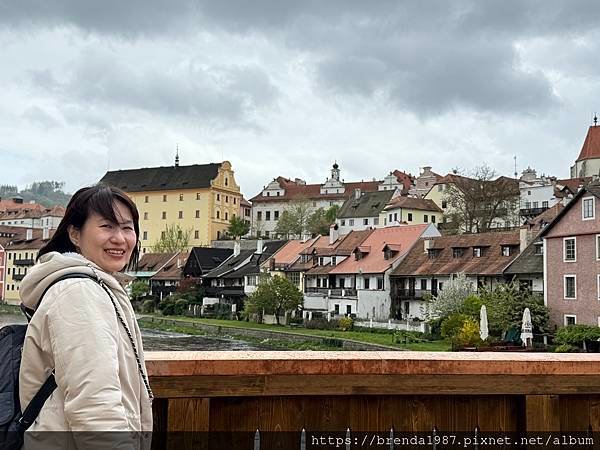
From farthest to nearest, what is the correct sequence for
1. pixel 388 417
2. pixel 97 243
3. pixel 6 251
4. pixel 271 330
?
pixel 6 251 → pixel 271 330 → pixel 388 417 → pixel 97 243

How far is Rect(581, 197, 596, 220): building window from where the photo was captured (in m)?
32.2

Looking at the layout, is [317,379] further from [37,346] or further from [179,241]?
[179,241]

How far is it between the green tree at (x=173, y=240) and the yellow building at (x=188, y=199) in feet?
3.64

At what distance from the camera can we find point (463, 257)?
1629 inches

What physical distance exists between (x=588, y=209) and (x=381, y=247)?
17.6 m

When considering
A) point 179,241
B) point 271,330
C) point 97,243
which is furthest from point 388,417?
point 179,241

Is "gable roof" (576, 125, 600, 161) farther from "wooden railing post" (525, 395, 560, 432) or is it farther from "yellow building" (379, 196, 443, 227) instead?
"wooden railing post" (525, 395, 560, 432)

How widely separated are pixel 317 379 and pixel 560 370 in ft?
3.33

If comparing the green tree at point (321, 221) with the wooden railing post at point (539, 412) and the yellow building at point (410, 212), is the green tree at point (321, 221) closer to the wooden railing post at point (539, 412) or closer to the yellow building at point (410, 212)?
the yellow building at point (410, 212)

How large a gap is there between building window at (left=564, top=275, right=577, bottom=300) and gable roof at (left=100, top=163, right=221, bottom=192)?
70.2 meters

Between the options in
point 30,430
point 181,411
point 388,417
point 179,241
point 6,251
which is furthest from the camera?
point 179,241

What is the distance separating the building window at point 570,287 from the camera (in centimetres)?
3256

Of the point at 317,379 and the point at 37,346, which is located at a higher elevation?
the point at 37,346

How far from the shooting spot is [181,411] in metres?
2.60
